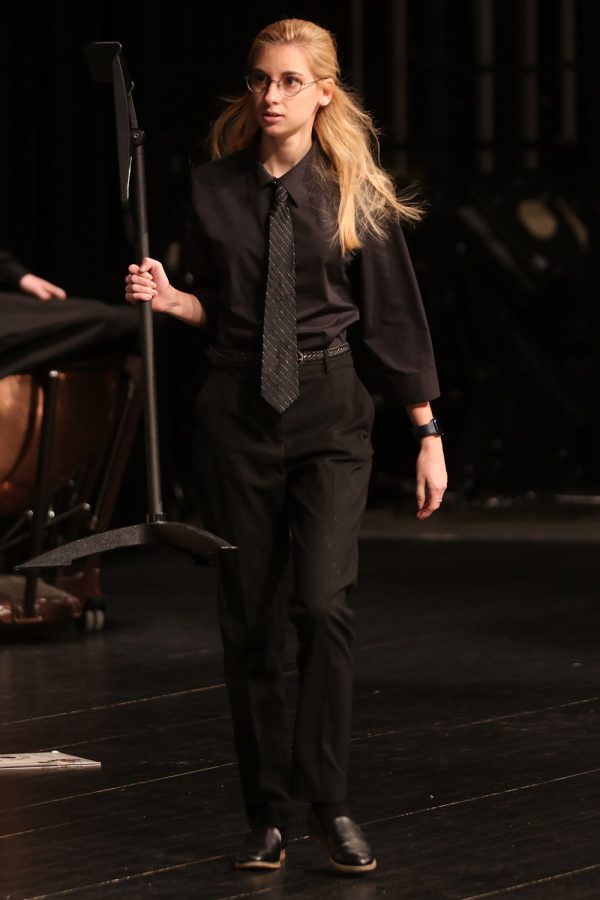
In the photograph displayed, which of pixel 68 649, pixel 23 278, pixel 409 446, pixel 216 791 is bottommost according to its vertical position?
pixel 409 446

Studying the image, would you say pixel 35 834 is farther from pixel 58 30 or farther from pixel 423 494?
pixel 58 30

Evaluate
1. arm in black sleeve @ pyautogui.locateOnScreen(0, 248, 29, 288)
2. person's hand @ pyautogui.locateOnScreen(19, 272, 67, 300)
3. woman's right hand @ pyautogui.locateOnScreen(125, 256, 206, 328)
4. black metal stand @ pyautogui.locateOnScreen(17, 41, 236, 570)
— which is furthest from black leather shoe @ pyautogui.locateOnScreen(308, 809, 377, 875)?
arm in black sleeve @ pyautogui.locateOnScreen(0, 248, 29, 288)

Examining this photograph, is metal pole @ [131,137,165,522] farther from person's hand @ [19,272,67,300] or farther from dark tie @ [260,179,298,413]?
person's hand @ [19,272,67,300]

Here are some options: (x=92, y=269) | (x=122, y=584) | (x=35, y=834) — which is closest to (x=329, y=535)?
(x=35, y=834)

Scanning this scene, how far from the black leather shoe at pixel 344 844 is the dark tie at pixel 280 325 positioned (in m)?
0.66

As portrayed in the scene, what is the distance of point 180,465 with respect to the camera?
8242 mm

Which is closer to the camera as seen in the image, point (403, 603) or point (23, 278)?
point (23, 278)

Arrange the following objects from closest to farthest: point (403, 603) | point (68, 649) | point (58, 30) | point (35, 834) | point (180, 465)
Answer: point (35, 834)
point (68, 649)
point (403, 603)
point (58, 30)
point (180, 465)

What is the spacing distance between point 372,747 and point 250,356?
1.25 meters

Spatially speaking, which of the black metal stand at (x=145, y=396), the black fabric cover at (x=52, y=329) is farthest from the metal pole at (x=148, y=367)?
the black fabric cover at (x=52, y=329)

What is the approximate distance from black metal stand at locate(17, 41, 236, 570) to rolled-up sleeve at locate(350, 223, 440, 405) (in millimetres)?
376

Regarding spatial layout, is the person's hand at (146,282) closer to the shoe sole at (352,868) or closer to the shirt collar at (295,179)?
the shirt collar at (295,179)

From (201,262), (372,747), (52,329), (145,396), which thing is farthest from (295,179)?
(52,329)

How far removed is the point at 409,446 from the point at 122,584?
2.54 meters
